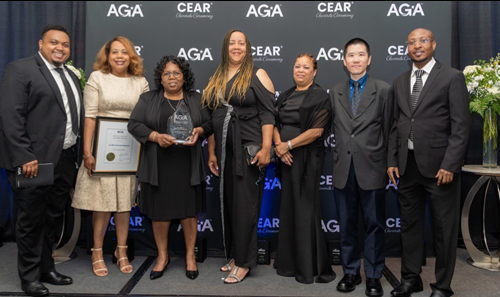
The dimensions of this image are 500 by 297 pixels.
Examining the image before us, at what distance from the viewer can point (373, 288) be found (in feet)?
8.93

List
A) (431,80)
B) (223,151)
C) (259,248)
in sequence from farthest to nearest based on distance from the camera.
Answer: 1. (259,248)
2. (223,151)
3. (431,80)

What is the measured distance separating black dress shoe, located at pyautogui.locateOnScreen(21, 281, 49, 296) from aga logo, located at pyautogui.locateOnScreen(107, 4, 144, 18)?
2.39 m

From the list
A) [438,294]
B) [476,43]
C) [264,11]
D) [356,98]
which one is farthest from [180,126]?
[476,43]

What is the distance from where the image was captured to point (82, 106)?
296 centimetres

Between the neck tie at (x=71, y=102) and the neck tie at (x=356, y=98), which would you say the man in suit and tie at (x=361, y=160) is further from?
the neck tie at (x=71, y=102)

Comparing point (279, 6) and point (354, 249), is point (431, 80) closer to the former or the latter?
point (354, 249)

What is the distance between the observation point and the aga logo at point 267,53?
3656mm

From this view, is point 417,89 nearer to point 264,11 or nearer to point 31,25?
point 264,11

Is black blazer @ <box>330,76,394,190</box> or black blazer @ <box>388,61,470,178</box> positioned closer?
black blazer @ <box>388,61,470,178</box>

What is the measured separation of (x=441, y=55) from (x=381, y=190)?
1583 mm

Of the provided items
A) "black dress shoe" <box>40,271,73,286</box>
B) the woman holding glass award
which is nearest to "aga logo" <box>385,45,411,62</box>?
the woman holding glass award

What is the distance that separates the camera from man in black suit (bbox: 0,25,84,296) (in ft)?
8.41

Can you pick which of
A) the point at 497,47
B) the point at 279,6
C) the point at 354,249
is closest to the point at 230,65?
the point at 279,6

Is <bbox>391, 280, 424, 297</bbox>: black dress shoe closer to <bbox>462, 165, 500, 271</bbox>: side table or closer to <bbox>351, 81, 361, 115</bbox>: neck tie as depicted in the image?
<bbox>462, 165, 500, 271</bbox>: side table
